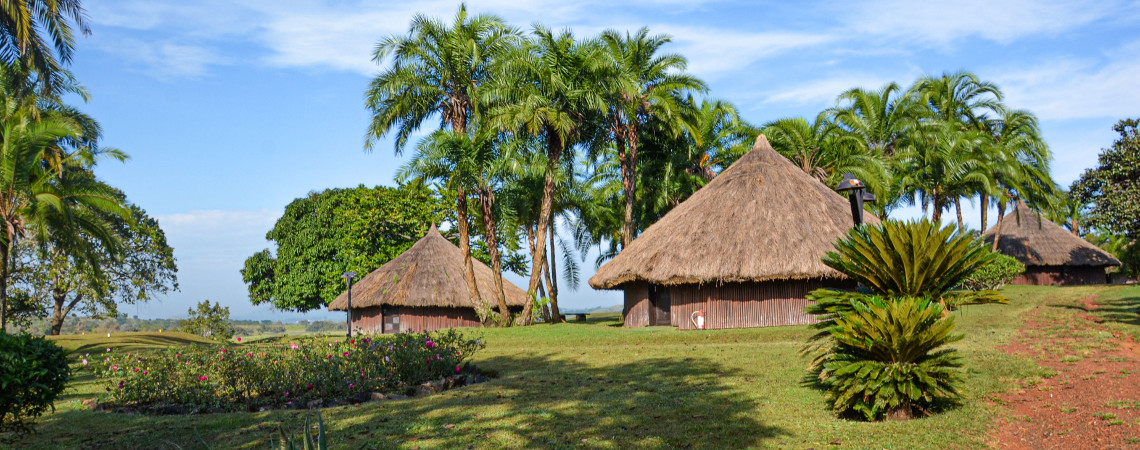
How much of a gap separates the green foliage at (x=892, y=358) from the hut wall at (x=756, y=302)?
13350 millimetres

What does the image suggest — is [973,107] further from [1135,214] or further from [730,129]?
[1135,214]

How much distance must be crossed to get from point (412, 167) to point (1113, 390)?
21.6 m

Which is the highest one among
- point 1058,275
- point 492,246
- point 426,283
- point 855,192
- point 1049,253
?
point 492,246

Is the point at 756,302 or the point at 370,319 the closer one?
the point at 756,302

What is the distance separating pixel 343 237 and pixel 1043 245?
3746 cm

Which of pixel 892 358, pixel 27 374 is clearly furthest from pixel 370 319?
pixel 892 358

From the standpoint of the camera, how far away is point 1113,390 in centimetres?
877

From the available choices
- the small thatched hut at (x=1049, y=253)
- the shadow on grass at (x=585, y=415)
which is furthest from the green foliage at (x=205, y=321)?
the small thatched hut at (x=1049, y=253)

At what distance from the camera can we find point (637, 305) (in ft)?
81.7

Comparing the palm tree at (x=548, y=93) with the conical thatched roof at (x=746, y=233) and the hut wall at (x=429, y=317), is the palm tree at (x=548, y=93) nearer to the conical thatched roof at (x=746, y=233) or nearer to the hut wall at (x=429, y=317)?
the conical thatched roof at (x=746, y=233)

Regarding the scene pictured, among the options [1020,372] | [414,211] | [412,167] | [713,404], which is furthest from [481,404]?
[414,211]

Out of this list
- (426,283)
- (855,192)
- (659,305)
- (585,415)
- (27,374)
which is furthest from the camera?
(426,283)

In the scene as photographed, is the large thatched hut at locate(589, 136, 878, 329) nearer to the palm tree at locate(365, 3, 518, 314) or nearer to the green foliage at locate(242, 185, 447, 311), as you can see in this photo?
the palm tree at locate(365, 3, 518, 314)

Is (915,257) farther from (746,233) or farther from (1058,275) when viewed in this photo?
(1058,275)
